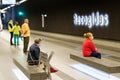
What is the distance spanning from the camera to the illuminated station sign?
854 inches

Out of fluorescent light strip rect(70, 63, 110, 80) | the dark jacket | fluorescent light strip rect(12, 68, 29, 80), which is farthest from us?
fluorescent light strip rect(12, 68, 29, 80)

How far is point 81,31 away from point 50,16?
33.9 ft

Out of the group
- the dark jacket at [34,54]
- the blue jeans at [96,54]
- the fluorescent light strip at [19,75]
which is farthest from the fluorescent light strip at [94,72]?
the fluorescent light strip at [19,75]

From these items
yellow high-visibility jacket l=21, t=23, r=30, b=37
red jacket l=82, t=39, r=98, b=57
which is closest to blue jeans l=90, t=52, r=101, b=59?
red jacket l=82, t=39, r=98, b=57

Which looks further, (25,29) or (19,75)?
(25,29)

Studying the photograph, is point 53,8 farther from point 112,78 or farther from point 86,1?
point 112,78

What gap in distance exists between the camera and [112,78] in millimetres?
8922

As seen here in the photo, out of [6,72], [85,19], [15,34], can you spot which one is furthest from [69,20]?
[6,72]

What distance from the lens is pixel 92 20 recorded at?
23.6 meters

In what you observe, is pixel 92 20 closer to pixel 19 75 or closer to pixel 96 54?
pixel 96 54

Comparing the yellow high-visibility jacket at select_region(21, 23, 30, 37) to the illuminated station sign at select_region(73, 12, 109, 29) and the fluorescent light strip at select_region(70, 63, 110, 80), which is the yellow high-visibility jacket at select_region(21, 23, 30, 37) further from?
the illuminated station sign at select_region(73, 12, 109, 29)

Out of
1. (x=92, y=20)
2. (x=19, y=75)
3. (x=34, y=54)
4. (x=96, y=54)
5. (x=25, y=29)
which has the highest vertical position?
(x=92, y=20)

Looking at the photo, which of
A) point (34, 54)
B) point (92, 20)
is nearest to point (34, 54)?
point (34, 54)

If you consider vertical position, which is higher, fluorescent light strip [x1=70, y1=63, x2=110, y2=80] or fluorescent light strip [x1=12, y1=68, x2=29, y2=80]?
fluorescent light strip [x1=70, y1=63, x2=110, y2=80]
